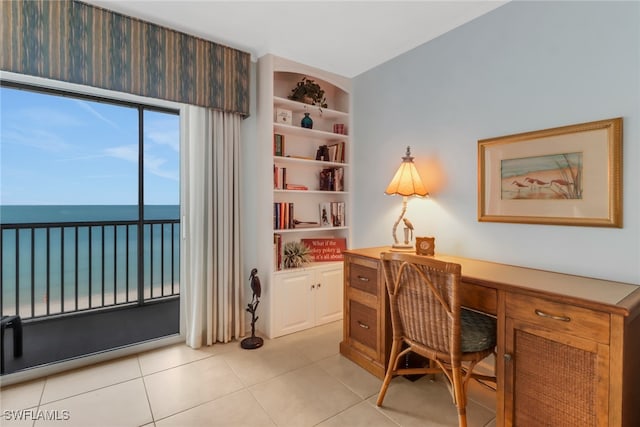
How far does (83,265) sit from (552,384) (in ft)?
13.4

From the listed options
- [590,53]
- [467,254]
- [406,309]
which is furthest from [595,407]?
[590,53]

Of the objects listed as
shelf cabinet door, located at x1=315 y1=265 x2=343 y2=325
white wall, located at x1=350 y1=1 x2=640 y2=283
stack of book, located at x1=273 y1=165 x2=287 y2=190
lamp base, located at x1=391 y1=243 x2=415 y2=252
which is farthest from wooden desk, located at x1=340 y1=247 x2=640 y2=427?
stack of book, located at x1=273 y1=165 x2=287 y2=190

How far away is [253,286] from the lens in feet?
8.38

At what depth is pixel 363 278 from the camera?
2240 mm

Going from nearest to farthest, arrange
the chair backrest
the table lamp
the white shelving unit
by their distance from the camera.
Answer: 1. the chair backrest
2. the table lamp
3. the white shelving unit

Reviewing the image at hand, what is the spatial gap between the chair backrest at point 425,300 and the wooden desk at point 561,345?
0.75 feet

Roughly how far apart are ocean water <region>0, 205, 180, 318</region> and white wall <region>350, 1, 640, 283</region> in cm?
254

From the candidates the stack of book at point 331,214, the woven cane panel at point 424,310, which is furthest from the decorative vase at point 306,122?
the woven cane panel at point 424,310

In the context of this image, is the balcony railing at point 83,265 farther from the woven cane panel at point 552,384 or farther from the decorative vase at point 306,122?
the woven cane panel at point 552,384

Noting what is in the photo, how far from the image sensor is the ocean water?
282 centimetres

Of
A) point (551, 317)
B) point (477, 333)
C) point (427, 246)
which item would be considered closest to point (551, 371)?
point (551, 317)

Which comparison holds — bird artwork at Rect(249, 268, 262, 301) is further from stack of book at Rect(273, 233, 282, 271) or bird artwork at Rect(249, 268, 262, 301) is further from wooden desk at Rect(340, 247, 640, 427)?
wooden desk at Rect(340, 247, 640, 427)

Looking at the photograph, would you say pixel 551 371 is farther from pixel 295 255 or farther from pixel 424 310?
pixel 295 255

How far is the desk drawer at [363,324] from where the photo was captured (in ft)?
7.07
